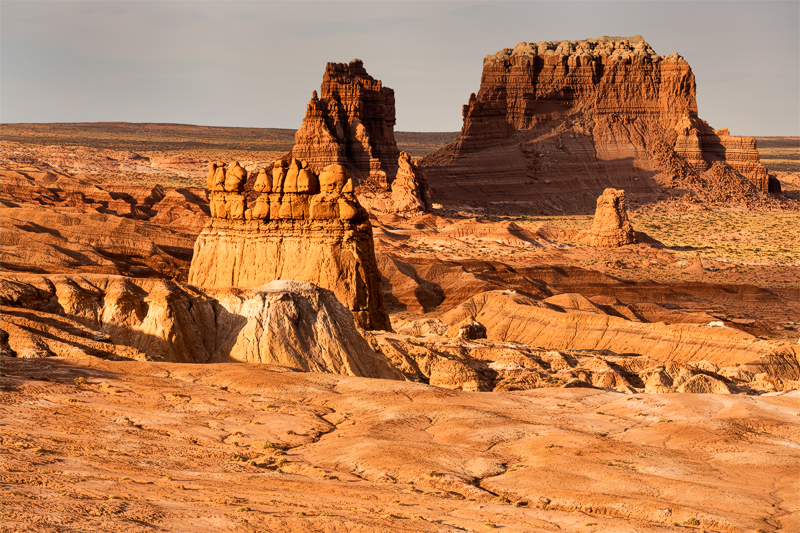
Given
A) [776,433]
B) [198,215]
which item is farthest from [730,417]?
[198,215]

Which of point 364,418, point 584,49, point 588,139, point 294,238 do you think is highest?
point 584,49

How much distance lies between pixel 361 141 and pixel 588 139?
37.6m

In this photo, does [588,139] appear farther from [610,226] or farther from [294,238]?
[294,238]

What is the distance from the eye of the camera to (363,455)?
20578 millimetres

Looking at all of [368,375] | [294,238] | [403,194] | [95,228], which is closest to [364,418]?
[368,375]

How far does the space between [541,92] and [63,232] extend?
81738 mm

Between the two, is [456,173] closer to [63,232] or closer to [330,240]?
[63,232]

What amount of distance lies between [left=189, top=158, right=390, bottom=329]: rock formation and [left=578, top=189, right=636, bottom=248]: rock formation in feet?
166

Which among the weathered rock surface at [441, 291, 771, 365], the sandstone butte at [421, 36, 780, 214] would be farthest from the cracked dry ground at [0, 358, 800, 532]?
the sandstone butte at [421, 36, 780, 214]

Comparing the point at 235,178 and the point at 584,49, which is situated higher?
the point at 584,49

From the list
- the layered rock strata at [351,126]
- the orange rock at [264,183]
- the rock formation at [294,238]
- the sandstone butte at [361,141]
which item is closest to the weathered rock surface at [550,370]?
the rock formation at [294,238]

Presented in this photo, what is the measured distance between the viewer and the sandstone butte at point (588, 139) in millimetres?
126875

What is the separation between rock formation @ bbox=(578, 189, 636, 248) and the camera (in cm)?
8794

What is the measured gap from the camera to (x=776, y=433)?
24.6 metres
